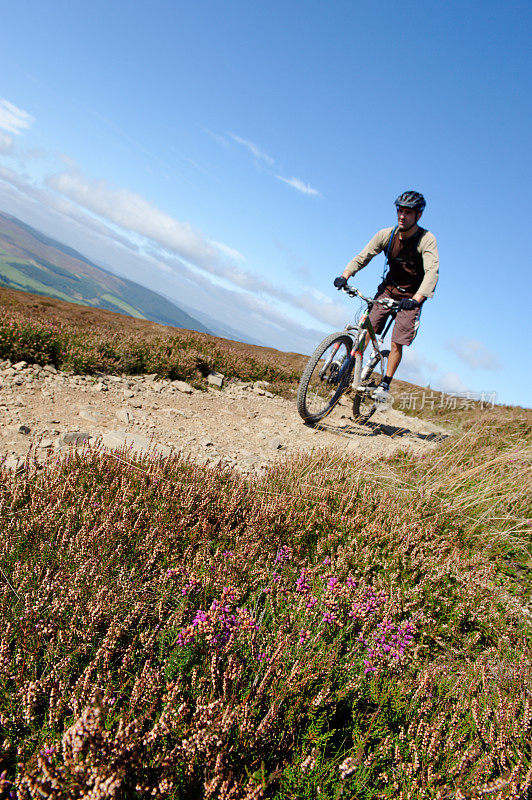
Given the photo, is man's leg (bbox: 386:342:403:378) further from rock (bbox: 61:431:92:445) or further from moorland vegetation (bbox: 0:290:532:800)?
A: rock (bbox: 61:431:92:445)

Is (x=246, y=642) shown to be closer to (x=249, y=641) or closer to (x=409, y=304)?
(x=249, y=641)

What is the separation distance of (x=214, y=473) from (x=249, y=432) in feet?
7.05

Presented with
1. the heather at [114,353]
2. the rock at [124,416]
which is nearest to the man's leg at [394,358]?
the heather at [114,353]

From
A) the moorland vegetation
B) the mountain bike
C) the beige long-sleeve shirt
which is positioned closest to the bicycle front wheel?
the mountain bike

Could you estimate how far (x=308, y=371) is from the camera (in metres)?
5.71

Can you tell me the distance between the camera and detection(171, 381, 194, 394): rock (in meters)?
6.58

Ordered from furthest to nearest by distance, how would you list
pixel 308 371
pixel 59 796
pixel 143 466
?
pixel 308 371
pixel 143 466
pixel 59 796

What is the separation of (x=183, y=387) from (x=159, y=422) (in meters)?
1.90

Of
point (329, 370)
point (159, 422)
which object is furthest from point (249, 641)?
point (329, 370)

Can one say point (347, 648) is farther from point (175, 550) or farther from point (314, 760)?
point (175, 550)

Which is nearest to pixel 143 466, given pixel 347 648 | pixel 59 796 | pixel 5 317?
pixel 347 648

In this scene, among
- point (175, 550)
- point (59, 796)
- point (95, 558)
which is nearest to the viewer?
point (59, 796)

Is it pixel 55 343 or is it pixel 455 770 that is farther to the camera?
pixel 55 343

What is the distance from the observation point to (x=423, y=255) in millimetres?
6117
